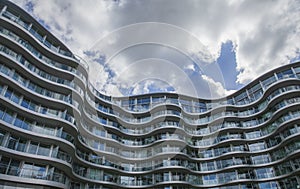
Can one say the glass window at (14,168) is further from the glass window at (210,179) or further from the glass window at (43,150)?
the glass window at (210,179)

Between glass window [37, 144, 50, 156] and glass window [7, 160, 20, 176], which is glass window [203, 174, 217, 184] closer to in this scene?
glass window [37, 144, 50, 156]

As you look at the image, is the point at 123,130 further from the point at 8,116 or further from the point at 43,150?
the point at 8,116

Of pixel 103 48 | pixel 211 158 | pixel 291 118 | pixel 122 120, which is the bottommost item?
pixel 211 158

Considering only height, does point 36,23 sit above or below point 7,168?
above

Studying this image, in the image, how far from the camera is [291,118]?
30.4 metres

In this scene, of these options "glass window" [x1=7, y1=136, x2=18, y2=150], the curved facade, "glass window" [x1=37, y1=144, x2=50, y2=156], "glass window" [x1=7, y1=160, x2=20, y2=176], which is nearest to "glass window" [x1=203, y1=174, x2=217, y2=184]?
the curved facade

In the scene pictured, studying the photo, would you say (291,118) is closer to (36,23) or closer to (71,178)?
(71,178)

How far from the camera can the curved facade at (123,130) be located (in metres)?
22.4

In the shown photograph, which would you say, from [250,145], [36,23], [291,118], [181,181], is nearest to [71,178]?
[181,181]

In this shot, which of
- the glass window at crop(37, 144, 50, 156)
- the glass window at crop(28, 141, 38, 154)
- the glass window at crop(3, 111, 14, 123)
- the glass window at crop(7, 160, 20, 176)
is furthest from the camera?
the glass window at crop(37, 144, 50, 156)

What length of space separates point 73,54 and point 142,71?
10.8m

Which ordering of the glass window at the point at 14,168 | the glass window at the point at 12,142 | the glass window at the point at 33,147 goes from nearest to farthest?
the glass window at the point at 14,168, the glass window at the point at 12,142, the glass window at the point at 33,147

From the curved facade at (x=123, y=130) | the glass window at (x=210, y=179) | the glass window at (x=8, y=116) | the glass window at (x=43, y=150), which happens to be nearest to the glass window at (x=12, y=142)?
the curved facade at (x=123, y=130)

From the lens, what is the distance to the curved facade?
22.4m
